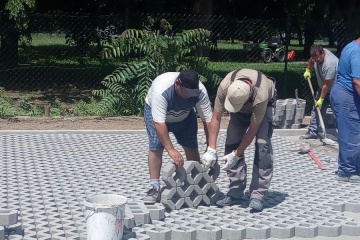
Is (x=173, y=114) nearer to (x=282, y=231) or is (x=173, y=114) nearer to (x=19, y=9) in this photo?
(x=282, y=231)

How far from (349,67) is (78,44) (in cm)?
969

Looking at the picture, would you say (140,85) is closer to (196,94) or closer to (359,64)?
(359,64)

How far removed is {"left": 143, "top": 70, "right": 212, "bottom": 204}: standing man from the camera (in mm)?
6148

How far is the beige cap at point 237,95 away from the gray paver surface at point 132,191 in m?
1.09

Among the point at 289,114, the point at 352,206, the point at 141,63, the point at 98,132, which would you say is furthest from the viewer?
the point at 141,63

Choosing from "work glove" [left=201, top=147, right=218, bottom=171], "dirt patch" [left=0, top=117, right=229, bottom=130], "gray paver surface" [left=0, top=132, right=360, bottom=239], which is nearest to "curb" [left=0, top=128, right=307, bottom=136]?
"gray paver surface" [left=0, top=132, right=360, bottom=239]

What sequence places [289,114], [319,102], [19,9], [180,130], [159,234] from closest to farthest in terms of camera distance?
[159,234], [180,130], [319,102], [289,114], [19,9]

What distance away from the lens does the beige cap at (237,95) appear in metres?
6.05

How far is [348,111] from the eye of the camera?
26.0 feet

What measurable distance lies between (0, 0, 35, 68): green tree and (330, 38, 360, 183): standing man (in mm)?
7221

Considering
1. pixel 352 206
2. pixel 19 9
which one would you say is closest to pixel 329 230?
pixel 352 206

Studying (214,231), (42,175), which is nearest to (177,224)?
(214,231)

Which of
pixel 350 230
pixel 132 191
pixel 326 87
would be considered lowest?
pixel 350 230

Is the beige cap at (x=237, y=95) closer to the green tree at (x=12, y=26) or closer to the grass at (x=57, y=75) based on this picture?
the green tree at (x=12, y=26)
